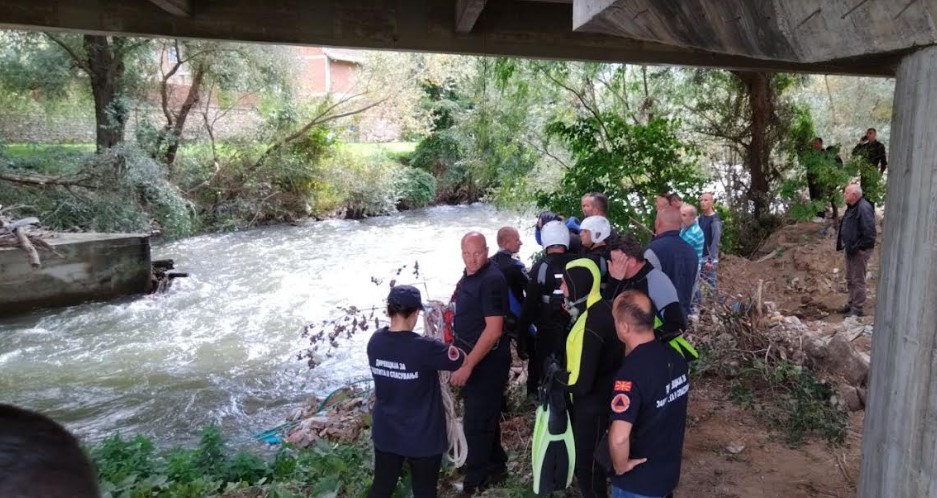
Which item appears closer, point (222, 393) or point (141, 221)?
point (222, 393)

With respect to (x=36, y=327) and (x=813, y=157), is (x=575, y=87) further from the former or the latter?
(x=36, y=327)

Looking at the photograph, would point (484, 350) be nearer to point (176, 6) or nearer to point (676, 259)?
point (676, 259)

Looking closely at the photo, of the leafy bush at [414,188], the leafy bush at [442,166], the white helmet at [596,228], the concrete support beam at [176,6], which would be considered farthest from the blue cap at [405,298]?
the leafy bush at [442,166]

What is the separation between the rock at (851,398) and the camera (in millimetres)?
5828

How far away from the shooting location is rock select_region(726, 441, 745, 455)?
209 inches

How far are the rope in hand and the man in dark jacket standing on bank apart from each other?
697cm

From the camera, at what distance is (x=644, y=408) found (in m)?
3.27

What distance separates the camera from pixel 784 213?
15172 mm

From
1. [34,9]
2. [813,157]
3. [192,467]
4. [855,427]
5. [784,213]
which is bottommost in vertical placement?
[192,467]

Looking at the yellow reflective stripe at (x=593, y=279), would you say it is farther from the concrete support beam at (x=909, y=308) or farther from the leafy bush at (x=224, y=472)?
the leafy bush at (x=224, y=472)

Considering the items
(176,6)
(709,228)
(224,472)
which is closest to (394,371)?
(224,472)

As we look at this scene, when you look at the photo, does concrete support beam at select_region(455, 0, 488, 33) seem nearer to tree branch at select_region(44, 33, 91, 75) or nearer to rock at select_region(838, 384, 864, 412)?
rock at select_region(838, 384, 864, 412)

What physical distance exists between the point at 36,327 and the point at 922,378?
14809 millimetres

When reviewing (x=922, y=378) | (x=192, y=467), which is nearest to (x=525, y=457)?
(x=192, y=467)
